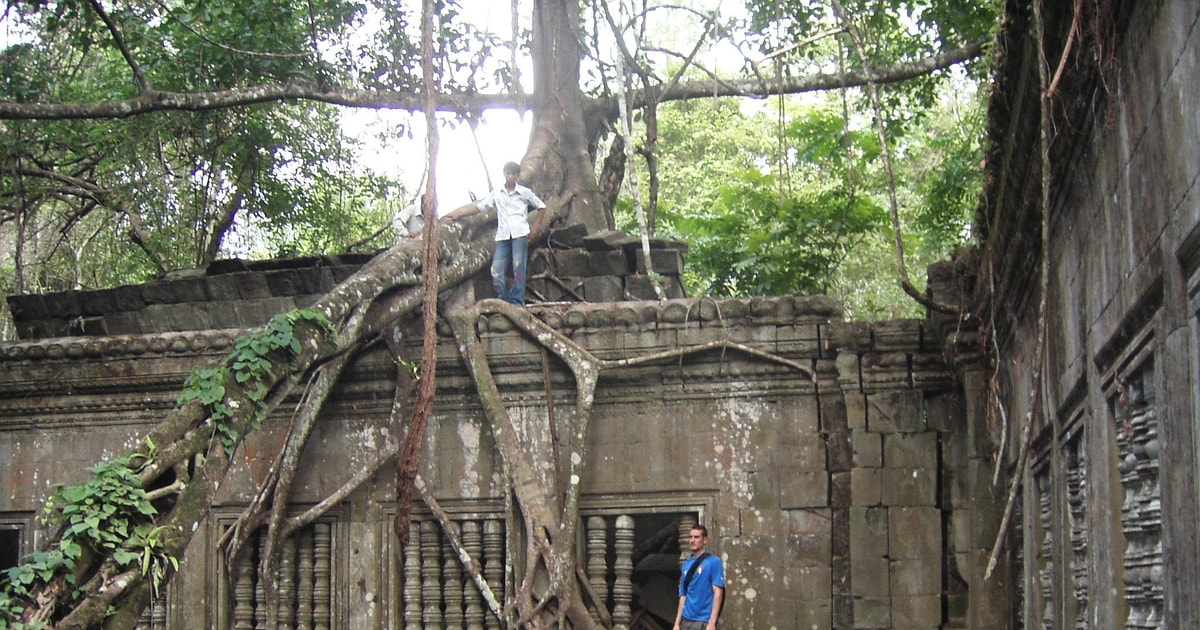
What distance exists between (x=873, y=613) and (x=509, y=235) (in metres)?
2.93

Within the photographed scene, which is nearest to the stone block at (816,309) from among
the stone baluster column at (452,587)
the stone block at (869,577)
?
the stone block at (869,577)

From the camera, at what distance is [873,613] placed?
7543 millimetres

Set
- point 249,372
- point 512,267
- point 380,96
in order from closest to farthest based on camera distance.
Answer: point 249,372 → point 512,267 → point 380,96

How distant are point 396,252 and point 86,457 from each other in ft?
7.46

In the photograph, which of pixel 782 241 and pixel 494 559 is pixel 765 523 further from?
pixel 782 241

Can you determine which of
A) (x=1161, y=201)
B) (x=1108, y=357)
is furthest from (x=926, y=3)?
(x=1161, y=201)

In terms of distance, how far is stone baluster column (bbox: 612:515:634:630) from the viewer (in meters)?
7.71

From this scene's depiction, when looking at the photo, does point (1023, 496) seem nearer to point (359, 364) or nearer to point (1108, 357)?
point (1108, 357)

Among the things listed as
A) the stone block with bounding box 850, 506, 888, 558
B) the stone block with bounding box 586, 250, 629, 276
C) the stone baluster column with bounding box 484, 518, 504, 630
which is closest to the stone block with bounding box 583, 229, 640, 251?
the stone block with bounding box 586, 250, 629, 276

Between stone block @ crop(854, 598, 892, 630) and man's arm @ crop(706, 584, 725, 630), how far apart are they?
77 cm

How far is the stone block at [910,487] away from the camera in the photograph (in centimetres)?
763

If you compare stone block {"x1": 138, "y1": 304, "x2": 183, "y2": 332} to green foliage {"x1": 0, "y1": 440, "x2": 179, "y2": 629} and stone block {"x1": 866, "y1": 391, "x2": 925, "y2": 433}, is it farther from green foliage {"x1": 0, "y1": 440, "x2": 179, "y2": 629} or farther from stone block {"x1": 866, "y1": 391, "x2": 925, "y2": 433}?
stone block {"x1": 866, "y1": 391, "x2": 925, "y2": 433}

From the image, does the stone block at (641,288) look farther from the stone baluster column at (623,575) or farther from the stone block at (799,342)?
the stone baluster column at (623,575)

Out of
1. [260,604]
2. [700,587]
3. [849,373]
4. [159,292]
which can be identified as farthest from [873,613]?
[159,292]
